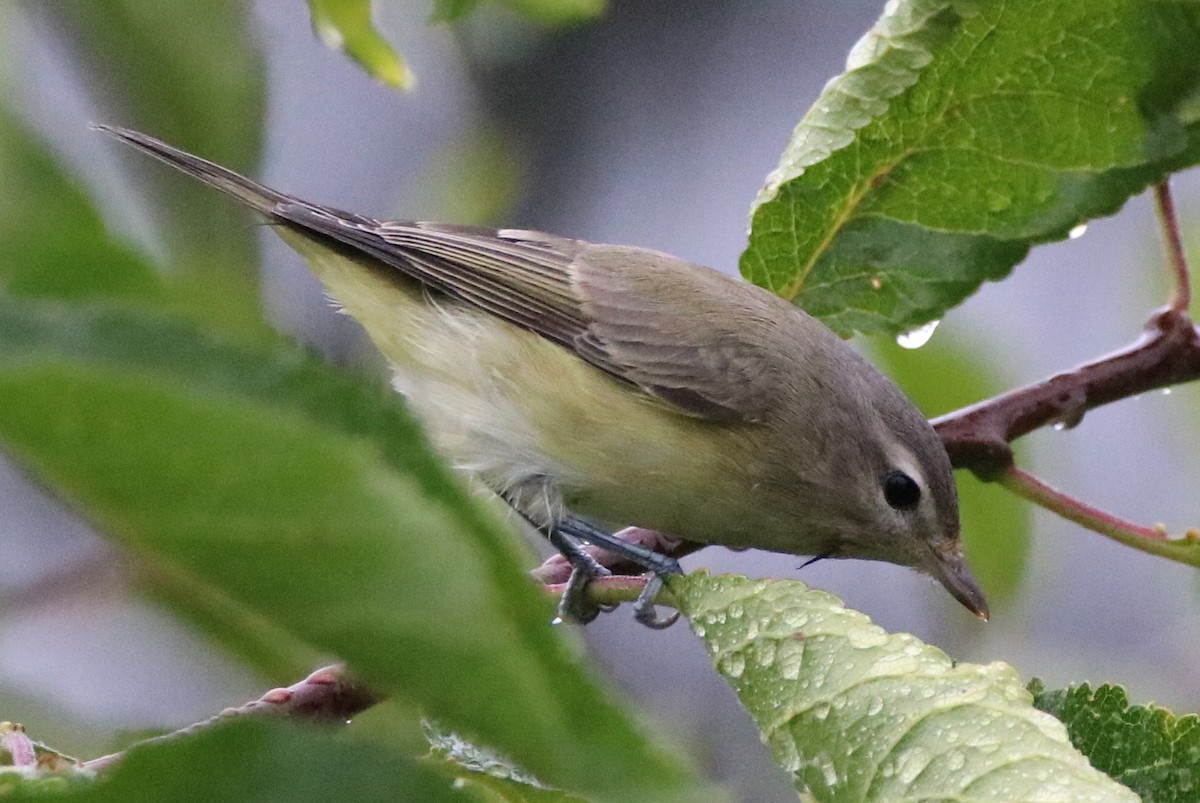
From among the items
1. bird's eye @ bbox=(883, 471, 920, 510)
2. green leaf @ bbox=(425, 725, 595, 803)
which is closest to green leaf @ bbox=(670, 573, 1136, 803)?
green leaf @ bbox=(425, 725, 595, 803)

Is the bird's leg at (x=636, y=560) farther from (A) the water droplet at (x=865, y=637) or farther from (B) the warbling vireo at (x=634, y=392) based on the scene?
(A) the water droplet at (x=865, y=637)

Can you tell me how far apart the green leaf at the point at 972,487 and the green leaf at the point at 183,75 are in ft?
5.56

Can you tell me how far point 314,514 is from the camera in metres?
0.79

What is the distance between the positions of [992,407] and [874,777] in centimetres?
121

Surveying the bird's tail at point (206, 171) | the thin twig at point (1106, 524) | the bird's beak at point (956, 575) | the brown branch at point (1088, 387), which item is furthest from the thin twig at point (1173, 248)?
the bird's tail at point (206, 171)

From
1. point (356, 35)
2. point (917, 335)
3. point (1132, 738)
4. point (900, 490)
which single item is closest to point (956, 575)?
point (900, 490)

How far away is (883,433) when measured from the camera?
128 inches

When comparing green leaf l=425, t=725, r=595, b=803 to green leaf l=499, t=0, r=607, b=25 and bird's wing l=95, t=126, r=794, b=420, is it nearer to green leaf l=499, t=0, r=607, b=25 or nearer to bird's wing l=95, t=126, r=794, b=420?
green leaf l=499, t=0, r=607, b=25

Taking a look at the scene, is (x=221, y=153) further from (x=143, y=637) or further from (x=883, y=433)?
(x=883, y=433)

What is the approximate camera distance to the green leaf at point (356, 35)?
7.52ft

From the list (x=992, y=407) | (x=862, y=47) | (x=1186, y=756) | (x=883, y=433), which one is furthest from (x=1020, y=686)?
(x=883, y=433)

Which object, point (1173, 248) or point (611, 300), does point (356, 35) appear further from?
point (1173, 248)

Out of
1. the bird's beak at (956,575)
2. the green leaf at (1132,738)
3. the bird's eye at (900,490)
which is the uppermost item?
the bird's eye at (900,490)

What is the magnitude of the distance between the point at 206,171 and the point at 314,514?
2417mm
